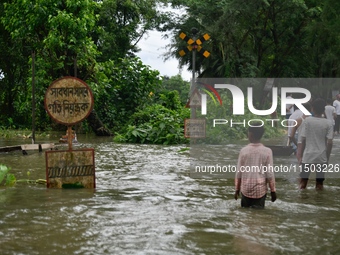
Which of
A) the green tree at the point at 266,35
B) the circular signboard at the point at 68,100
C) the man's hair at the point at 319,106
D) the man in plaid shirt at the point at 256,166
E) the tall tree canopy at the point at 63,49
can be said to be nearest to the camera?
the man in plaid shirt at the point at 256,166

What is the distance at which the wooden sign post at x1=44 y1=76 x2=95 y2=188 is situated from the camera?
11.3 metres

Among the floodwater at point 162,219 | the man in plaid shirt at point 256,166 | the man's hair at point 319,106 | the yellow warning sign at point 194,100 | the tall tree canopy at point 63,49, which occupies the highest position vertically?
the tall tree canopy at point 63,49

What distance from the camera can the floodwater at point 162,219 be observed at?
714cm

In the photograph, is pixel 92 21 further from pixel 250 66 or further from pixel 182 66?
pixel 182 66

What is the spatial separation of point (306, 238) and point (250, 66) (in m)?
35.6

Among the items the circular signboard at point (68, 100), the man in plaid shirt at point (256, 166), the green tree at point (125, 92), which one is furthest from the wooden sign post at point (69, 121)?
the green tree at point (125, 92)

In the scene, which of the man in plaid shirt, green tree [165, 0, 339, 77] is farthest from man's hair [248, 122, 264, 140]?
green tree [165, 0, 339, 77]

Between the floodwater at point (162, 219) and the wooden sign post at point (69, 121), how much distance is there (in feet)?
0.87

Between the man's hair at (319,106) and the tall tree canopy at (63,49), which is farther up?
the tall tree canopy at (63,49)

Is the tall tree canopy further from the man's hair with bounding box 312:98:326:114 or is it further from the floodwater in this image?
the man's hair with bounding box 312:98:326:114

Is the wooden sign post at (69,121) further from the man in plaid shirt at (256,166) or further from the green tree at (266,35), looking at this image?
the green tree at (266,35)

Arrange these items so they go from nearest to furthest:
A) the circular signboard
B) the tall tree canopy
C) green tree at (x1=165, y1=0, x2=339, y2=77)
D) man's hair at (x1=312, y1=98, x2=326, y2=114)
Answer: man's hair at (x1=312, y1=98, x2=326, y2=114)
the circular signboard
the tall tree canopy
green tree at (x1=165, y1=0, x2=339, y2=77)

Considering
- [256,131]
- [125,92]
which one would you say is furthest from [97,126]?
[256,131]

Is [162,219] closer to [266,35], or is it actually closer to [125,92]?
[125,92]
